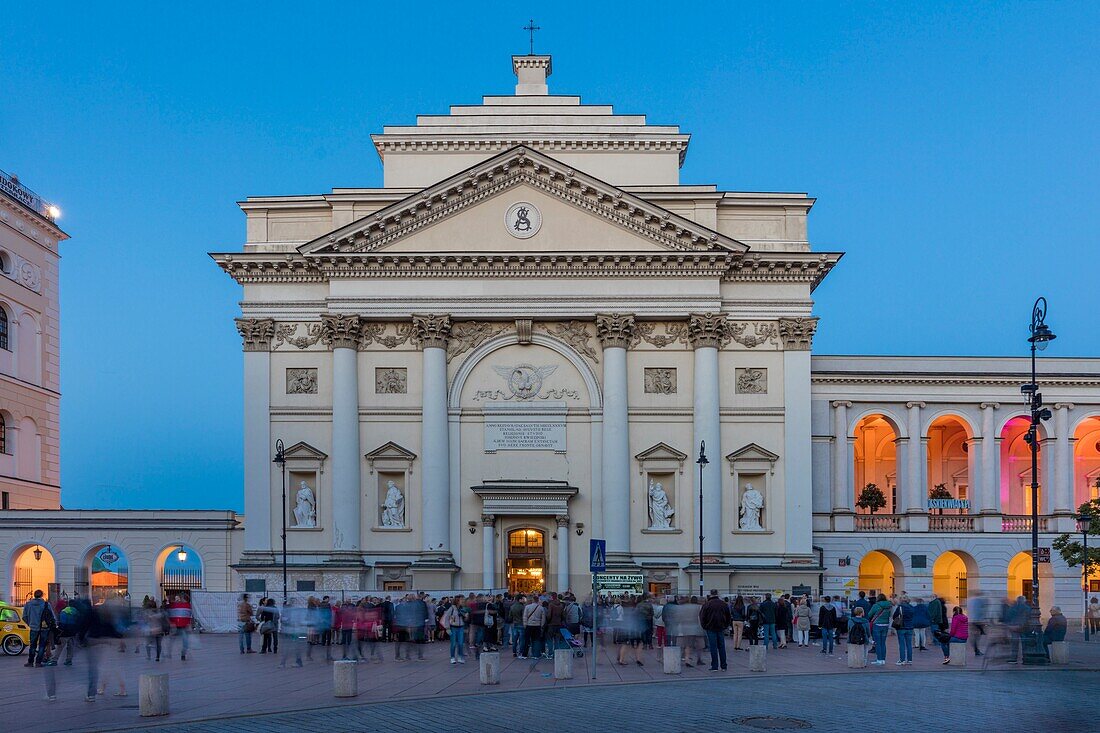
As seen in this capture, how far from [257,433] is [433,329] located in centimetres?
803

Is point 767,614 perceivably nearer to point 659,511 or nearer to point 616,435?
point 659,511

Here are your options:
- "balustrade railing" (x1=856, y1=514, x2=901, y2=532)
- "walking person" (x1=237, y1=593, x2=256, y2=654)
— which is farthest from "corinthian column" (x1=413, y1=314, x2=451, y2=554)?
"balustrade railing" (x1=856, y1=514, x2=901, y2=532)

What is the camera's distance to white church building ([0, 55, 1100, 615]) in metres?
45.2

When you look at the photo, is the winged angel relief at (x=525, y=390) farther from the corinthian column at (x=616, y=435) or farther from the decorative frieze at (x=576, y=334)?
the corinthian column at (x=616, y=435)

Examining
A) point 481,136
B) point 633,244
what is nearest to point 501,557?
point 633,244

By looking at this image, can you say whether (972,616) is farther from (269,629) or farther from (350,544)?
(350,544)

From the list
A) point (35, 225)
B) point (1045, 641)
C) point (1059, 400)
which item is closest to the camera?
point (1045, 641)

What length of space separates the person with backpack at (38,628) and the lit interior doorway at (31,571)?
2096 cm

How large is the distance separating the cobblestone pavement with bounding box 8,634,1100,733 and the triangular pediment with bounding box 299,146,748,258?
1968 cm

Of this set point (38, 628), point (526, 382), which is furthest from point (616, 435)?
point (38, 628)

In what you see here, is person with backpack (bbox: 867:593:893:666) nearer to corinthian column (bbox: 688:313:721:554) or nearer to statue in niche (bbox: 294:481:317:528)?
corinthian column (bbox: 688:313:721:554)

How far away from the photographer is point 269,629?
3206 cm

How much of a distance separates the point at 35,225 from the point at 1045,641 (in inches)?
1994

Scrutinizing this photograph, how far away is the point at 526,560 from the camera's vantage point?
45.7 m
